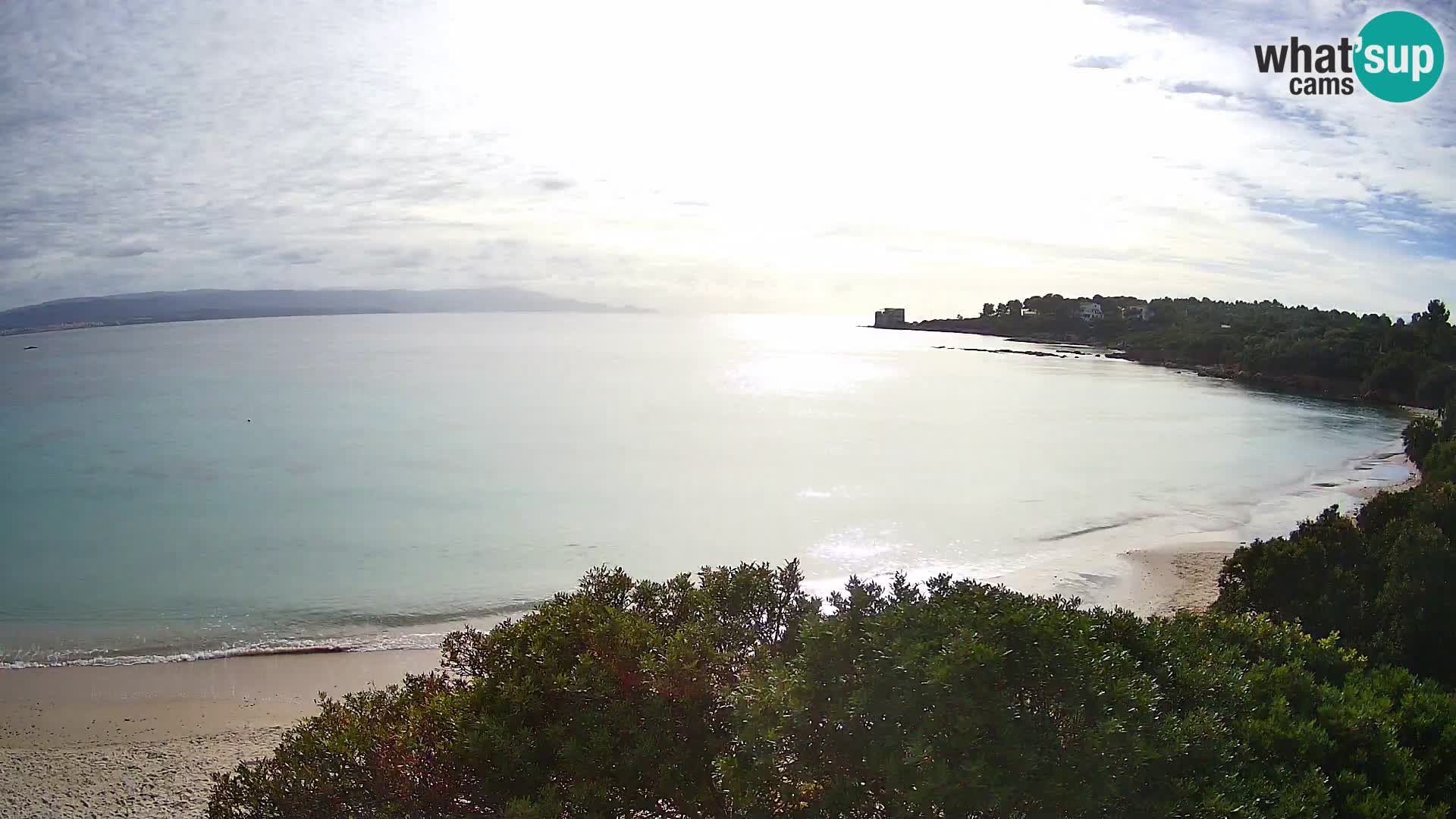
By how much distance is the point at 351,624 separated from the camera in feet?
42.5

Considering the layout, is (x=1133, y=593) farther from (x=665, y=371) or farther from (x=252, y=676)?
(x=665, y=371)

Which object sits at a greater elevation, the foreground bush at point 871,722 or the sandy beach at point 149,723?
the foreground bush at point 871,722

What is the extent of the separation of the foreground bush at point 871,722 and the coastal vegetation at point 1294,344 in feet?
107

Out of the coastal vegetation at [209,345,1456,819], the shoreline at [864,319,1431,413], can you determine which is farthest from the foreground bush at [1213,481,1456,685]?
the shoreline at [864,319,1431,413]

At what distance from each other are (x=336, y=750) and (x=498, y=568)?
39.3 feet

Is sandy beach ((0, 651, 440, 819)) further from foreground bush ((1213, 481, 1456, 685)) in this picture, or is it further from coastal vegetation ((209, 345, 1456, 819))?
foreground bush ((1213, 481, 1456, 685))

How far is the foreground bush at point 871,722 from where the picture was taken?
349 cm

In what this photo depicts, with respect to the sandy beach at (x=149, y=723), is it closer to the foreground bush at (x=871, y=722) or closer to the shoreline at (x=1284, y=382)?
the foreground bush at (x=871, y=722)

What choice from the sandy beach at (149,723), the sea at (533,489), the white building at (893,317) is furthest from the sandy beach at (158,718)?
the white building at (893,317)

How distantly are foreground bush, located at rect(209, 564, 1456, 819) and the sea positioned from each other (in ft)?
27.5

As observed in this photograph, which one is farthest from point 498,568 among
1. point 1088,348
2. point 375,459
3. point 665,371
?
point 1088,348

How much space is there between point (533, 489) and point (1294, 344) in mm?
54882

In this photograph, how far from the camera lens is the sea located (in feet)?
47.1

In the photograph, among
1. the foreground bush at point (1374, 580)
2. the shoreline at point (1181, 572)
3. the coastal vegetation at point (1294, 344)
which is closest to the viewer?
the foreground bush at point (1374, 580)
